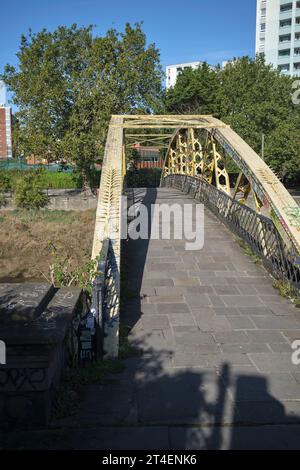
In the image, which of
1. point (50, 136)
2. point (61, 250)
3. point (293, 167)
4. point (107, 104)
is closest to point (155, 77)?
point (107, 104)

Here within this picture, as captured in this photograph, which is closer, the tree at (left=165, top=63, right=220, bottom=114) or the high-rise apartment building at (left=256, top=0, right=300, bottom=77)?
the tree at (left=165, top=63, right=220, bottom=114)

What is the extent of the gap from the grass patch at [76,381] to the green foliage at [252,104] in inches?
1218

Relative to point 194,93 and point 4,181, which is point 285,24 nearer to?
point 194,93

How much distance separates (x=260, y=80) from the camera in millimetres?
40125

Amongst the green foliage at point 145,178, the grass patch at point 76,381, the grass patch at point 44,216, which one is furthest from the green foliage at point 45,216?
the grass patch at point 76,381

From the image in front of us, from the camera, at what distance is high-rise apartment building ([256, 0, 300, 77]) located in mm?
66188

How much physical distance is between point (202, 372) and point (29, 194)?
80.6 ft

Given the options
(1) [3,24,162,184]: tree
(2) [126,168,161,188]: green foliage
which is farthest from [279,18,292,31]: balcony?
(1) [3,24,162,184]: tree

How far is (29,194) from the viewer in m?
27.2

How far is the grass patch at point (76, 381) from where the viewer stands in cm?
378

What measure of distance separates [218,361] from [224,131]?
9.19 meters

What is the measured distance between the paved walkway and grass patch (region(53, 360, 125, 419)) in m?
0.11

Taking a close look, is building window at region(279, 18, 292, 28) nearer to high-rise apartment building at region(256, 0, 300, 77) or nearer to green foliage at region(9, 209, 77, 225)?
high-rise apartment building at region(256, 0, 300, 77)
